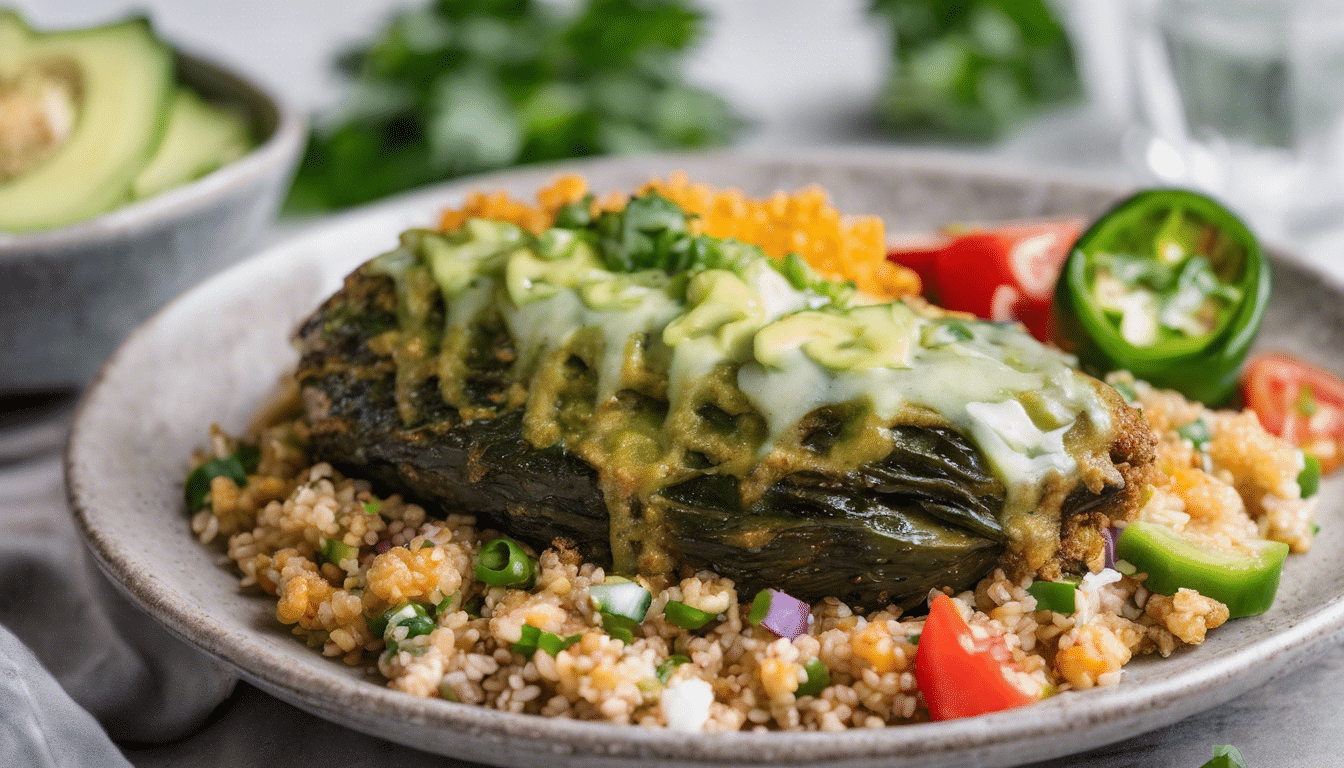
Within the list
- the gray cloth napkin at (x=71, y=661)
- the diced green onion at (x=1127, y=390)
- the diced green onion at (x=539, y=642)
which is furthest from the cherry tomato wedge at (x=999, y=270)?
the gray cloth napkin at (x=71, y=661)

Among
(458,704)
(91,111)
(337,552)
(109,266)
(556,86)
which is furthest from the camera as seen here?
(556,86)

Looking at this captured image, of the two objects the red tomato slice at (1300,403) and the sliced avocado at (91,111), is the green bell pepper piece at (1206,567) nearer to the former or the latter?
the red tomato slice at (1300,403)

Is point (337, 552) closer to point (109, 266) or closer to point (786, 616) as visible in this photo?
point (786, 616)

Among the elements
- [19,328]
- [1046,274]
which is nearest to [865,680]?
[1046,274]

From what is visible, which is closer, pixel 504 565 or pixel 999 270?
pixel 504 565

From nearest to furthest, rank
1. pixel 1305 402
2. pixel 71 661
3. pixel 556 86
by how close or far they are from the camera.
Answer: pixel 71 661 < pixel 1305 402 < pixel 556 86

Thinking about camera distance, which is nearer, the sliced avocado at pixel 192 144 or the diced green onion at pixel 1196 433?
the diced green onion at pixel 1196 433

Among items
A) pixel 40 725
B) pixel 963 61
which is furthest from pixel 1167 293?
pixel 963 61
